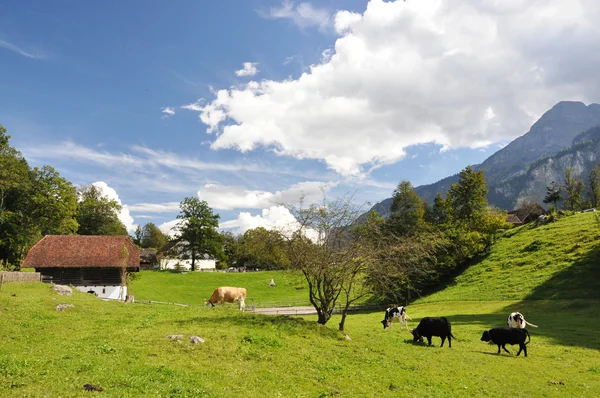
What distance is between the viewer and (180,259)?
328ft

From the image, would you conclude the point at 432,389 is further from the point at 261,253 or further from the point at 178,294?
the point at 178,294

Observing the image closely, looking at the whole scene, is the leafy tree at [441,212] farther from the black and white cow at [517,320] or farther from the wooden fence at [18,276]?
the wooden fence at [18,276]

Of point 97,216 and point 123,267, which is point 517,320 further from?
point 97,216

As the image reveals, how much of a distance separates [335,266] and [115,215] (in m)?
91.7

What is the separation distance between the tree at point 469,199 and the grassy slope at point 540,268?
6.88 m

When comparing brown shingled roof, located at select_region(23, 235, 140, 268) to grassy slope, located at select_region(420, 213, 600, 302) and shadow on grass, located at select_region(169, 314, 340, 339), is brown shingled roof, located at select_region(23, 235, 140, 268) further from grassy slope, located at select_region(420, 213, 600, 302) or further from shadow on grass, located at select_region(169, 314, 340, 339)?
grassy slope, located at select_region(420, 213, 600, 302)

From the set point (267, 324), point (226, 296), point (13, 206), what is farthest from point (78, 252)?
point (267, 324)

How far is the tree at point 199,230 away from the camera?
312 ft

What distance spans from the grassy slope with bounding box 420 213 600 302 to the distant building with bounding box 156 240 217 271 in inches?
2543

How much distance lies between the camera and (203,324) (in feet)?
62.8

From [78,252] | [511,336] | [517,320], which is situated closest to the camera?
[511,336]

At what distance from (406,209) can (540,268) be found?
24.0 metres

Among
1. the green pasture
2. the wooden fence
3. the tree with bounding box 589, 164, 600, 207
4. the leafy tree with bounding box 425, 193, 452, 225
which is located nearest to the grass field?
the green pasture

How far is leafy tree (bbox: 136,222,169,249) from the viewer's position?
157500 mm
